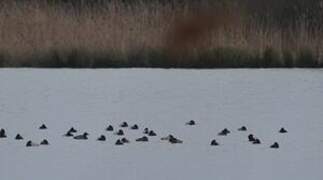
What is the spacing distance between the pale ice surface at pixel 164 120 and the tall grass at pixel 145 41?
64cm

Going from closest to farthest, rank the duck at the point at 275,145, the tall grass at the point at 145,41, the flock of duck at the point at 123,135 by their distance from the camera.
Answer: the duck at the point at 275,145 → the flock of duck at the point at 123,135 → the tall grass at the point at 145,41

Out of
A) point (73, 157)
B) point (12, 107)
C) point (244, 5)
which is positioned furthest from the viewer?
point (244, 5)

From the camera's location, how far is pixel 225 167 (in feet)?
15.0

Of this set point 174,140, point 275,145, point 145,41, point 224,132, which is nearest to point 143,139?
point 174,140

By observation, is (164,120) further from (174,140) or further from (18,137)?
(18,137)

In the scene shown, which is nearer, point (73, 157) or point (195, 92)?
point (73, 157)

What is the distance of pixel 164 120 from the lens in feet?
20.4

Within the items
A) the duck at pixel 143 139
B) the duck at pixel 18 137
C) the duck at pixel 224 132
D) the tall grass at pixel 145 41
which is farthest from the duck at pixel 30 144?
the tall grass at pixel 145 41

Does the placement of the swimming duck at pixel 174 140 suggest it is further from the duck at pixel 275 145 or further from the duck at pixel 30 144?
the duck at pixel 30 144

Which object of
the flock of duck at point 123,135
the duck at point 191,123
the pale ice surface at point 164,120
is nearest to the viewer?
the pale ice surface at point 164,120

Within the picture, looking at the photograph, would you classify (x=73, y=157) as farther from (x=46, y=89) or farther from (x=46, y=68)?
(x=46, y=68)

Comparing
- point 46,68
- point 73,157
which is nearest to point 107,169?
point 73,157

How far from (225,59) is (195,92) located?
9.17ft

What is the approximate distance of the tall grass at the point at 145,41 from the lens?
1068 centimetres
